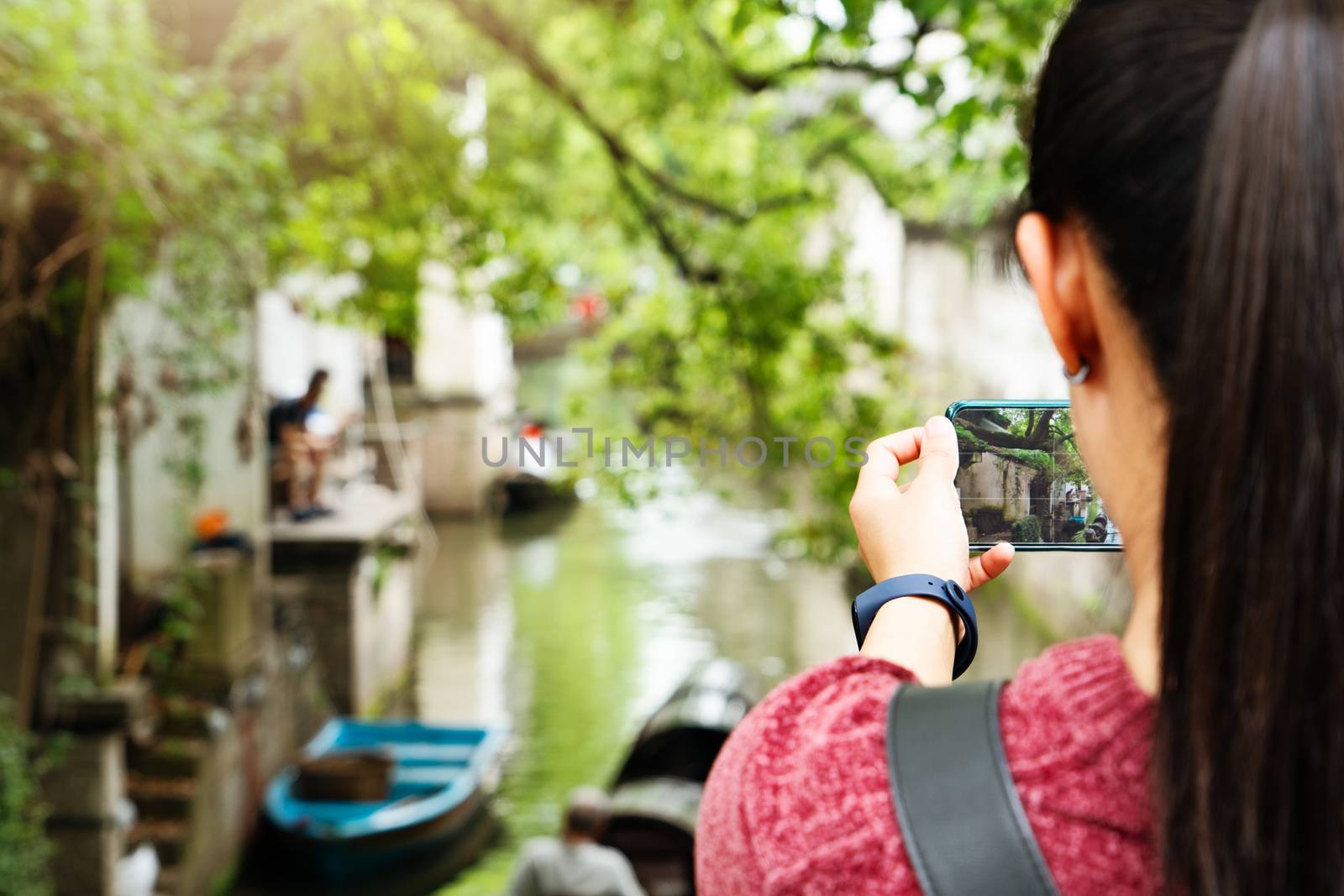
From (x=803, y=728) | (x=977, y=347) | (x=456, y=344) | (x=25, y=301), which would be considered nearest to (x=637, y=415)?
(x=977, y=347)

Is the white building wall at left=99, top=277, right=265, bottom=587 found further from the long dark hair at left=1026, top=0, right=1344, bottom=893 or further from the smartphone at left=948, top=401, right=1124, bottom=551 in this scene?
the long dark hair at left=1026, top=0, right=1344, bottom=893

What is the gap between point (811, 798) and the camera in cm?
54

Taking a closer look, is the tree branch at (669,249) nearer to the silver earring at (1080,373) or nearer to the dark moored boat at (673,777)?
the dark moored boat at (673,777)

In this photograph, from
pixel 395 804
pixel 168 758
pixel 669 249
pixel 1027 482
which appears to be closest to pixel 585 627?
pixel 395 804

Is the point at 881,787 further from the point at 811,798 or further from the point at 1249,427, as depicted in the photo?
the point at 1249,427

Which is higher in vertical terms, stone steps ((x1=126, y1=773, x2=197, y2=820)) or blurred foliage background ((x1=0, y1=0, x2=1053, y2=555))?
blurred foliage background ((x1=0, y1=0, x2=1053, y2=555))

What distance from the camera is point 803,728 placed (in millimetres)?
559

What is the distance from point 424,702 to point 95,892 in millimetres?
5347

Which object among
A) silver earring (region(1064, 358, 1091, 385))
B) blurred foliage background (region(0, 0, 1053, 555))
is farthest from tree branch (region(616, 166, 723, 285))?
silver earring (region(1064, 358, 1091, 385))

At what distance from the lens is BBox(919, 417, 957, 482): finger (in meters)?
0.67

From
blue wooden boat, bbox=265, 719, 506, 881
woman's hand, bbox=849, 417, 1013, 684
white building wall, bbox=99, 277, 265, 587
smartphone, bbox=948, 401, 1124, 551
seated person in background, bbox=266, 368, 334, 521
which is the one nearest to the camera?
woman's hand, bbox=849, 417, 1013, 684

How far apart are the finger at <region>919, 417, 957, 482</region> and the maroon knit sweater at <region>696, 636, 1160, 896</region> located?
0.13m

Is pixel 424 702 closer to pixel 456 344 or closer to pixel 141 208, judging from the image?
pixel 456 344

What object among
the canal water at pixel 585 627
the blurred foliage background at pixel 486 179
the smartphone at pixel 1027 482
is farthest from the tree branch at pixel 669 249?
the smartphone at pixel 1027 482
